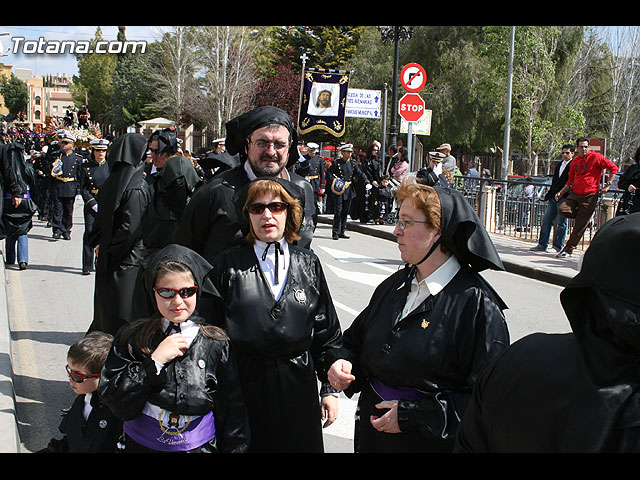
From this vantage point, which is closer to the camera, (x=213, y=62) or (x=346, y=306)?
(x=346, y=306)

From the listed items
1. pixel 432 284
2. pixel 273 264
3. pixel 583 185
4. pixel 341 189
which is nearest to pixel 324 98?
pixel 341 189

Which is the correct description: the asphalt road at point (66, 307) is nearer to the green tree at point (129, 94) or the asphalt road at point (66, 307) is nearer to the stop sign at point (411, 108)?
the stop sign at point (411, 108)

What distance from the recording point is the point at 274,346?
10.8ft

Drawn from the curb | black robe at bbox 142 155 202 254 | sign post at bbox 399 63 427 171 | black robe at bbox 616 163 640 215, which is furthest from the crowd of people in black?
sign post at bbox 399 63 427 171

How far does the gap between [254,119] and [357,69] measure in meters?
43.5

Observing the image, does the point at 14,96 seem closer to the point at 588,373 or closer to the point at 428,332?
the point at 428,332

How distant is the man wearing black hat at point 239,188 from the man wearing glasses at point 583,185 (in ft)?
31.2

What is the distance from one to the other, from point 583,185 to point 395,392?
10.7m

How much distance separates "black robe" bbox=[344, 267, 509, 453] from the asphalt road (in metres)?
2.00

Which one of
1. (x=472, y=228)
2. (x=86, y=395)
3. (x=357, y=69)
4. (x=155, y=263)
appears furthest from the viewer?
(x=357, y=69)

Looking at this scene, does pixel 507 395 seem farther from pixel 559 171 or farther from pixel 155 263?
pixel 559 171

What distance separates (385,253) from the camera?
1419 centimetres

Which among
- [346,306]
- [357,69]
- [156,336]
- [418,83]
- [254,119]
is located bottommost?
[346,306]
